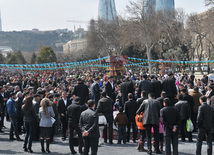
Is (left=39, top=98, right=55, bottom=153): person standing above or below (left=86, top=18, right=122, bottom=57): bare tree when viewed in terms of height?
below

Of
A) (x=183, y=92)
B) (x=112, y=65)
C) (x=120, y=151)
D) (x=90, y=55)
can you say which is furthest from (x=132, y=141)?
(x=90, y=55)

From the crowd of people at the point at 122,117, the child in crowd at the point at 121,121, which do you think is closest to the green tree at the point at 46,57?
the crowd of people at the point at 122,117

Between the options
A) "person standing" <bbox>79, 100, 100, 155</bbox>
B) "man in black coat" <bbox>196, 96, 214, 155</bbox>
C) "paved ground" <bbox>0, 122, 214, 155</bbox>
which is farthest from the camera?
"paved ground" <bbox>0, 122, 214, 155</bbox>

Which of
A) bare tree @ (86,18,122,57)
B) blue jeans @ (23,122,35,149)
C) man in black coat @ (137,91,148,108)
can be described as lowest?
blue jeans @ (23,122,35,149)

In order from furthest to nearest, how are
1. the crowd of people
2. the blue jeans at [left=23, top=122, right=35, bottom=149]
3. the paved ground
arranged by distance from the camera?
the blue jeans at [left=23, top=122, right=35, bottom=149] < the paved ground < the crowd of people

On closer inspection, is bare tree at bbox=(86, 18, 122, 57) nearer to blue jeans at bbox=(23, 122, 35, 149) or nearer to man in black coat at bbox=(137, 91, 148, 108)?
man in black coat at bbox=(137, 91, 148, 108)

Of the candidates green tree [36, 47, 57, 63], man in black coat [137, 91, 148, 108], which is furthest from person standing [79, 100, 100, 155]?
green tree [36, 47, 57, 63]

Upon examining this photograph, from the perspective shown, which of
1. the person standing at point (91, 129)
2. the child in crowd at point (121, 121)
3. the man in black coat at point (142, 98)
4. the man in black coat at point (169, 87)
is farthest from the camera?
the man in black coat at point (169, 87)

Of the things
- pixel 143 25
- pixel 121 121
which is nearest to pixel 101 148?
pixel 121 121

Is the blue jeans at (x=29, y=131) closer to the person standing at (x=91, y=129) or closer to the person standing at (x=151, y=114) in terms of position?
the person standing at (x=91, y=129)

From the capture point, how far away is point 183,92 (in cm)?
1091

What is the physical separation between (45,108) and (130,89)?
3914mm

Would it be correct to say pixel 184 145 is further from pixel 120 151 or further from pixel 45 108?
pixel 45 108

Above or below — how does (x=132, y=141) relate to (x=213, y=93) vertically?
below
